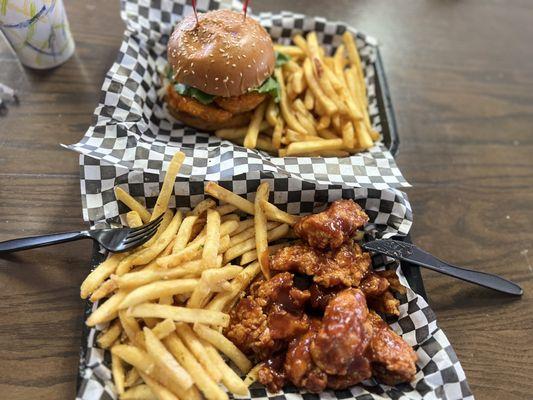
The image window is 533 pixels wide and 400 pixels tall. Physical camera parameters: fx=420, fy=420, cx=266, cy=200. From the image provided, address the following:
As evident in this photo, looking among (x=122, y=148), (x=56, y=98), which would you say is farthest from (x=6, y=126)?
(x=122, y=148)

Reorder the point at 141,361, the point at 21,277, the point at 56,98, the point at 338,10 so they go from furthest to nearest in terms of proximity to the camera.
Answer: the point at 338,10, the point at 56,98, the point at 21,277, the point at 141,361

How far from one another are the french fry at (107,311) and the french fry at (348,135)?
164cm

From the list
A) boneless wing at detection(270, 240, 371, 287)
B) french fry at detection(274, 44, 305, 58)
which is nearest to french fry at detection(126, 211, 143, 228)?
boneless wing at detection(270, 240, 371, 287)

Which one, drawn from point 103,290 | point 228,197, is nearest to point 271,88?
point 228,197

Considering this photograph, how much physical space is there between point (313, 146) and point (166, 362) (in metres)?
1.53

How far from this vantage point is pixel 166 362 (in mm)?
1745

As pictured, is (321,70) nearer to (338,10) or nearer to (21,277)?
(338,10)

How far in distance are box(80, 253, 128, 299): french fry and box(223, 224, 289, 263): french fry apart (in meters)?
0.52

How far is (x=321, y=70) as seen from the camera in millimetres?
2936

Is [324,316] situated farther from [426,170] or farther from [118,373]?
[426,170]

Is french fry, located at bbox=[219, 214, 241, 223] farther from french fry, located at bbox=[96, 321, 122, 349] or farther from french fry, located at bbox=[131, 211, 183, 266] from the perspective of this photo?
french fry, located at bbox=[96, 321, 122, 349]

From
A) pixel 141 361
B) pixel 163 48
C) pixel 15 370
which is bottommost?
pixel 15 370

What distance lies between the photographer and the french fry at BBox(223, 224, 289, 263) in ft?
7.22

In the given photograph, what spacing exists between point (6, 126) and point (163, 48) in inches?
47.4
